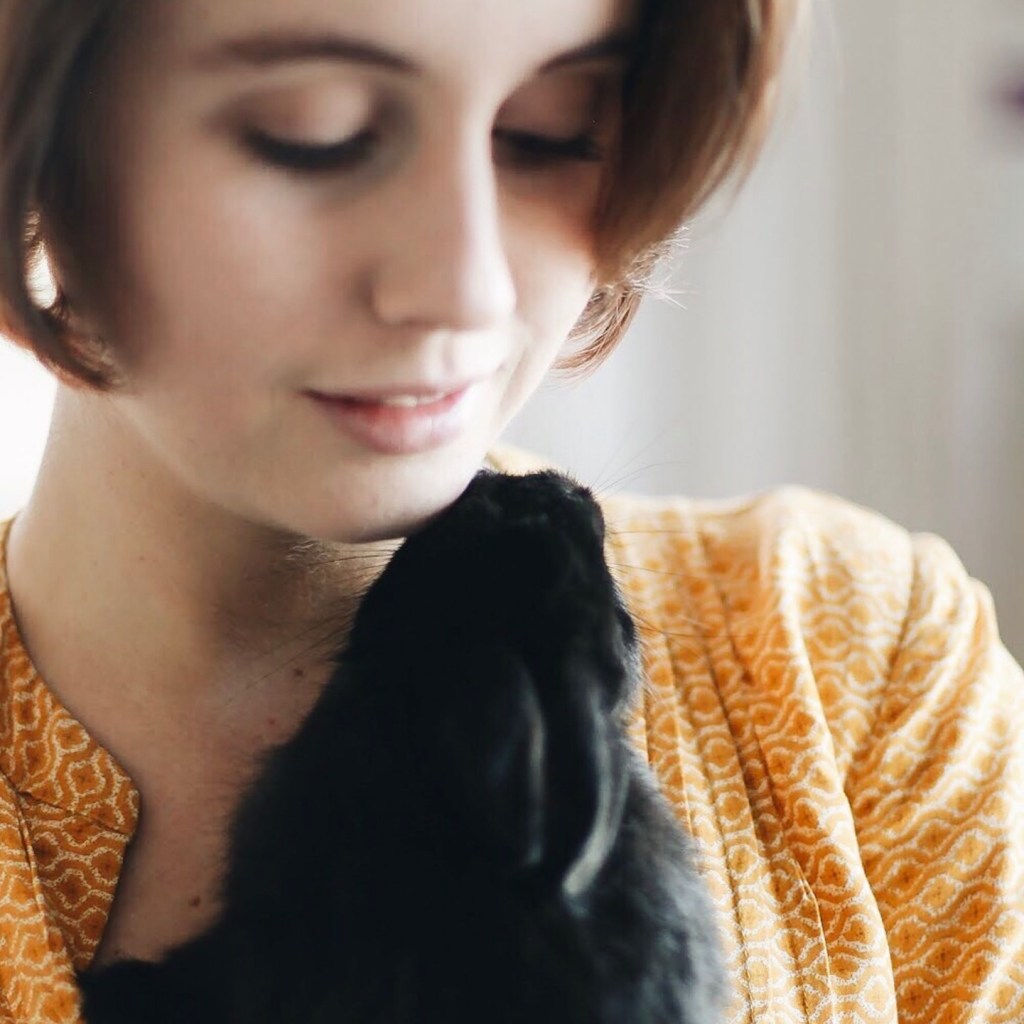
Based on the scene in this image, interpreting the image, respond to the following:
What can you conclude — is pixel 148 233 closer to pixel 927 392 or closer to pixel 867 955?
pixel 867 955

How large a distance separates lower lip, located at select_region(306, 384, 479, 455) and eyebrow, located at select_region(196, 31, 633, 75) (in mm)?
156

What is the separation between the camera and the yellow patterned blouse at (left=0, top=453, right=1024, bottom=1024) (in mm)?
733

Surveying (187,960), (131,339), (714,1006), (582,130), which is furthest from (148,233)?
(714,1006)

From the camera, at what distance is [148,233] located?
1.93 ft

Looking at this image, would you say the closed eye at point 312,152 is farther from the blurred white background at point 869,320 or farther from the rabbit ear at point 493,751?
the blurred white background at point 869,320

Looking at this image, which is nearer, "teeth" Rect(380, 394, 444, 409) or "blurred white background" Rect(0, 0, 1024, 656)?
"teeth" Rect(380, 394, 444, 409)

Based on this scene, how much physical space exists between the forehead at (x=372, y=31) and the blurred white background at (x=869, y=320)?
3.46 ft

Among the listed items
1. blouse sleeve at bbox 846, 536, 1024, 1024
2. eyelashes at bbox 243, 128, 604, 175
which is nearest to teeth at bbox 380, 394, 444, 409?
eyelashes at bbox 243, 128, 604, 175

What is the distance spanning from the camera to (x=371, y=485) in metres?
0.65

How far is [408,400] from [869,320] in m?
1.20

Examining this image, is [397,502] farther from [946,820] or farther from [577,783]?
[946,820]

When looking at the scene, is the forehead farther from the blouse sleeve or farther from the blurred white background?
the blurred white background

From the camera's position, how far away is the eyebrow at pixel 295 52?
1.79ft

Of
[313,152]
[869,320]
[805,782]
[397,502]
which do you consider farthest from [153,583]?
[869,320]
